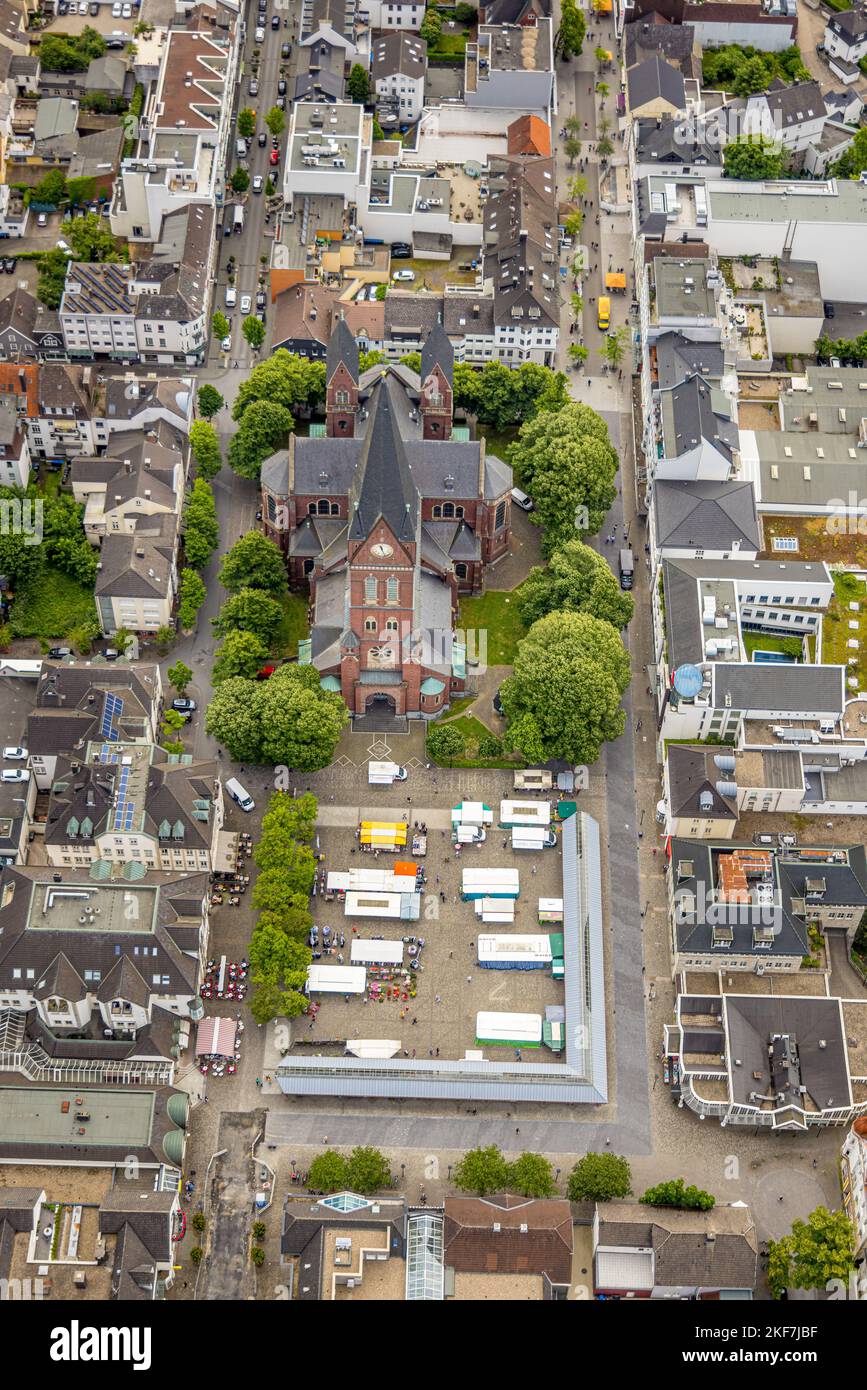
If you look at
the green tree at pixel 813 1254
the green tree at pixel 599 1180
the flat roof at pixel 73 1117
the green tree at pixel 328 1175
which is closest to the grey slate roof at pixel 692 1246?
the green tree at pixel 813 1254

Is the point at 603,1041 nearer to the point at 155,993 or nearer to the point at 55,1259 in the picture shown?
the point at 155,993

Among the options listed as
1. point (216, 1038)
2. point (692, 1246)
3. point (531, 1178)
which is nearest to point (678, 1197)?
point (692, 1246)

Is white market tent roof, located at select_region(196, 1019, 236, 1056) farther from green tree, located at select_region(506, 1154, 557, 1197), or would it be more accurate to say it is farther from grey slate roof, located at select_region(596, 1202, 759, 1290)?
grey slate roof, located at select_region(596, 1202, 759, 1290)

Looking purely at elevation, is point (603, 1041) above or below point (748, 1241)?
above

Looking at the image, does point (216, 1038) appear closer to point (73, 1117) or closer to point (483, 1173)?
point (73, 1117)

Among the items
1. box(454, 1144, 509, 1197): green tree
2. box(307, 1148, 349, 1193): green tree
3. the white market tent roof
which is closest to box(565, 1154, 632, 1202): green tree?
box(454, 1144, 509, 1197): green tree

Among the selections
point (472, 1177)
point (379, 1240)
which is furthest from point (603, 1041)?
point (379, 1240)
